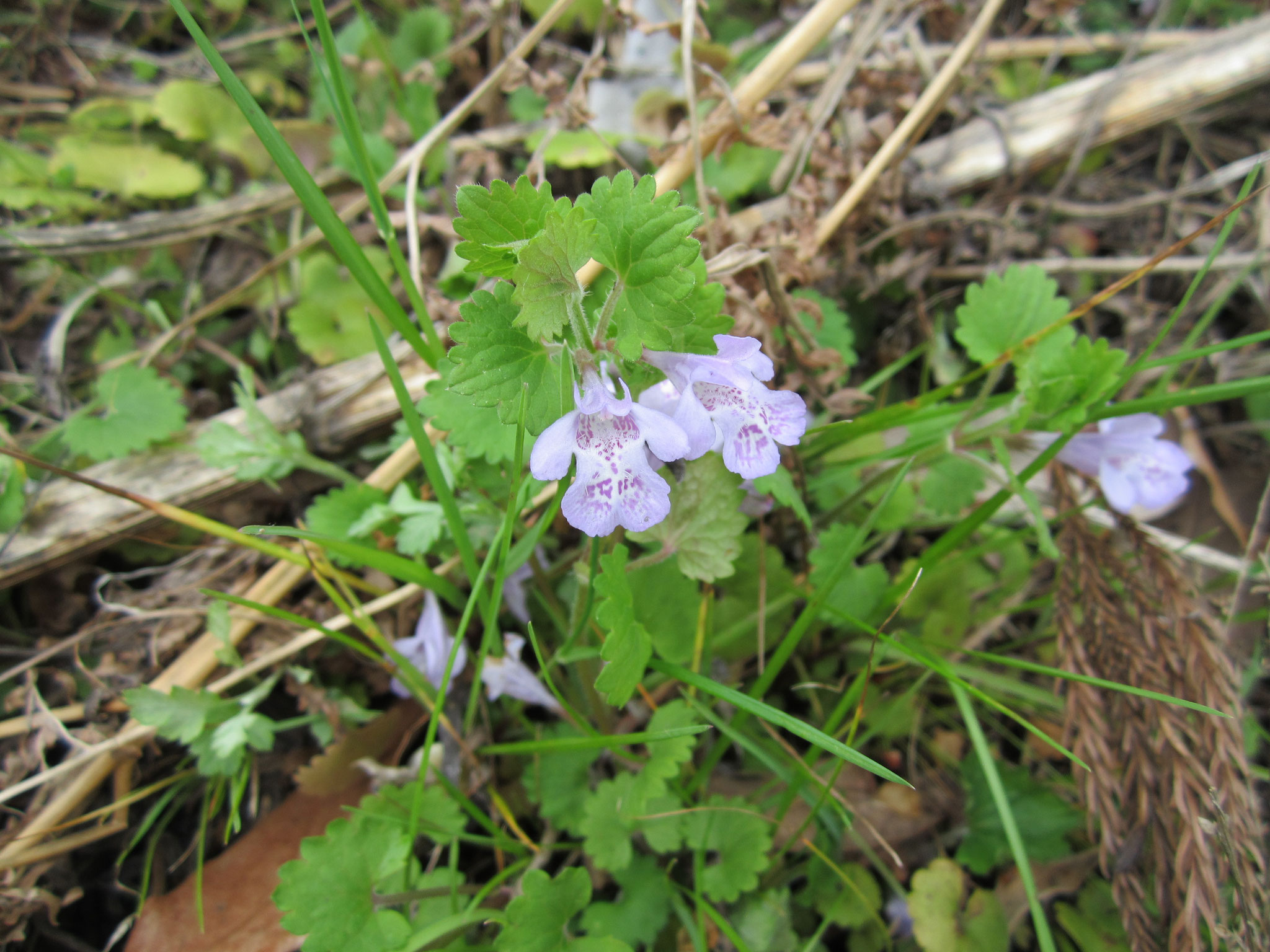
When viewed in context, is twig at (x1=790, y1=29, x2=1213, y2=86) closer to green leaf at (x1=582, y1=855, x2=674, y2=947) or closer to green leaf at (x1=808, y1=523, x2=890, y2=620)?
green leaf at (x1=808, y1=523, x2=890, y2=620)

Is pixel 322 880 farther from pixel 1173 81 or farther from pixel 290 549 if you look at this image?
pixel 1173 81

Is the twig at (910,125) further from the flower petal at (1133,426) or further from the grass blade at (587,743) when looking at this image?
the grass blade at (587,743)

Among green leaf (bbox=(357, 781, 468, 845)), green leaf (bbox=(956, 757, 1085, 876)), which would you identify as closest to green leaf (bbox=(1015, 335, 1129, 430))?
green leaf (bbox=(956, 757, 1085, 876))

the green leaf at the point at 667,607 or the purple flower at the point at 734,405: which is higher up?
the purple flower at the point at 734,405

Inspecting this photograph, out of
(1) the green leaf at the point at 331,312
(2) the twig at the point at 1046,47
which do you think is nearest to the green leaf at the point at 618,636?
(1) the green leaf at the point at 331,312

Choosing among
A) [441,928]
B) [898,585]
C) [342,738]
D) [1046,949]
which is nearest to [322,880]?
[441,928]

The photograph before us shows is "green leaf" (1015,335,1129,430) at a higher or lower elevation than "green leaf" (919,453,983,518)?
higher
